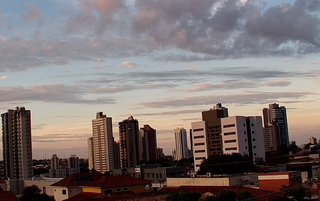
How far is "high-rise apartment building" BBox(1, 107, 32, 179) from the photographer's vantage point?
115688 mm

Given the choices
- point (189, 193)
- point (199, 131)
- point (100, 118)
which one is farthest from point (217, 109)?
point (100, 118)

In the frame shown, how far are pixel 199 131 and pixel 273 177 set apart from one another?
67.8 m

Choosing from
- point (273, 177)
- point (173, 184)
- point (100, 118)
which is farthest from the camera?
point (100, 118)

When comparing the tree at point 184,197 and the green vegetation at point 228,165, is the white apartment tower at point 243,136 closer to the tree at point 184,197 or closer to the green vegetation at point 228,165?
the green vegetation at point 228,165

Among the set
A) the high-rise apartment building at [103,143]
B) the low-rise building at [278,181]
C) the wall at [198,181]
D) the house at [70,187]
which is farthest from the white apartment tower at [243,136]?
the high-rise apartment building at [103,143]

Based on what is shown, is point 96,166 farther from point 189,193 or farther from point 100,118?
point 189,193

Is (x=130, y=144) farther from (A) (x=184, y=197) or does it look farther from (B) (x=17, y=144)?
(A) (x=184, y=197)

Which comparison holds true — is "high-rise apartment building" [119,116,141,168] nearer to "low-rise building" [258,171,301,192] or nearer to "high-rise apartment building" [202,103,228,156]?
"high-rise apartment building" [202,103,228,156]

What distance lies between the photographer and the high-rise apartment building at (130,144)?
158 metres

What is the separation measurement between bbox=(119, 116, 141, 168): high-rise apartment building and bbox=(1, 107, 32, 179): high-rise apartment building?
47.7 m

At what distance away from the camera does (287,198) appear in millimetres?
29391

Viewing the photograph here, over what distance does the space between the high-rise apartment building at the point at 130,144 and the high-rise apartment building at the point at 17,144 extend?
156ft

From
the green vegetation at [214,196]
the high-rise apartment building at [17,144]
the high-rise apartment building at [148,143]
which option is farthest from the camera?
the high-rise apartment building at [148,143]

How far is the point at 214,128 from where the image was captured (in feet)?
323
